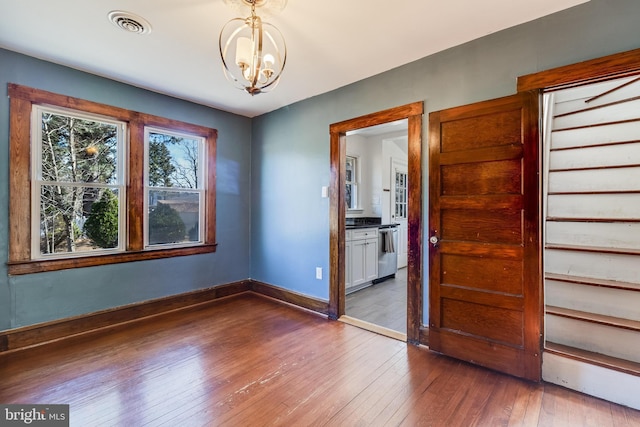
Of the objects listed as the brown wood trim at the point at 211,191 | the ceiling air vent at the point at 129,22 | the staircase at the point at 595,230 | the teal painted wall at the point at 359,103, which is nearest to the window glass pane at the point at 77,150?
the brown wood trim at the point at 211,191

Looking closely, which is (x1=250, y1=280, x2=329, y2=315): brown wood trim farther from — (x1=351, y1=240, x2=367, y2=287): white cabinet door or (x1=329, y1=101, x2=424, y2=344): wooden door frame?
(x1=351, y1=240, x2=367, y2=287): white cabinet door

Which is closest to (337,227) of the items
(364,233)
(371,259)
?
(364,233)

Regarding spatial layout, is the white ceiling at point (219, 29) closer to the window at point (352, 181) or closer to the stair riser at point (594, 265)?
the stair riser at point (594, 265)

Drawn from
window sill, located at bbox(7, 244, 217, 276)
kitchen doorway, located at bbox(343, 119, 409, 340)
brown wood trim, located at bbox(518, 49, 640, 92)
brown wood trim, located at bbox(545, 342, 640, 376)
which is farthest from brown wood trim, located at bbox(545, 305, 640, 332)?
window sill, located at bbox(7, 244, 217, 276)

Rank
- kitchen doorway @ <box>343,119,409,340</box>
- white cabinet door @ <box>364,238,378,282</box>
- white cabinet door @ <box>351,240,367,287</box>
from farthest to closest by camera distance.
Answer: white cabinet door @ <box>364,238,378,282</box> → white cabinet door @ <box>351,240,367,287</box> → kitchen doorway @ <box>343,119,409,340</box>

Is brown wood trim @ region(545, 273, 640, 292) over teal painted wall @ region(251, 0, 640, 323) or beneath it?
beneath

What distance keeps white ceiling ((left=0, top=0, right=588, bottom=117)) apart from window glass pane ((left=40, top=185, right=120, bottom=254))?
120 cm

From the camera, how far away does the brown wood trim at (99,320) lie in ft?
8.19

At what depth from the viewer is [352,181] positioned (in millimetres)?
5449

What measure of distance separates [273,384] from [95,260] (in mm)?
2258

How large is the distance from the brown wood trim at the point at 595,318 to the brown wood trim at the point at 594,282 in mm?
220

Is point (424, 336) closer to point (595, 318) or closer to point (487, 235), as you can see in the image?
point (487, 235)

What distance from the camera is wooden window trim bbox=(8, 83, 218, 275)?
8.14 ft

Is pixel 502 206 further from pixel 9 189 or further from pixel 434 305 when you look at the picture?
pixel 9 189
